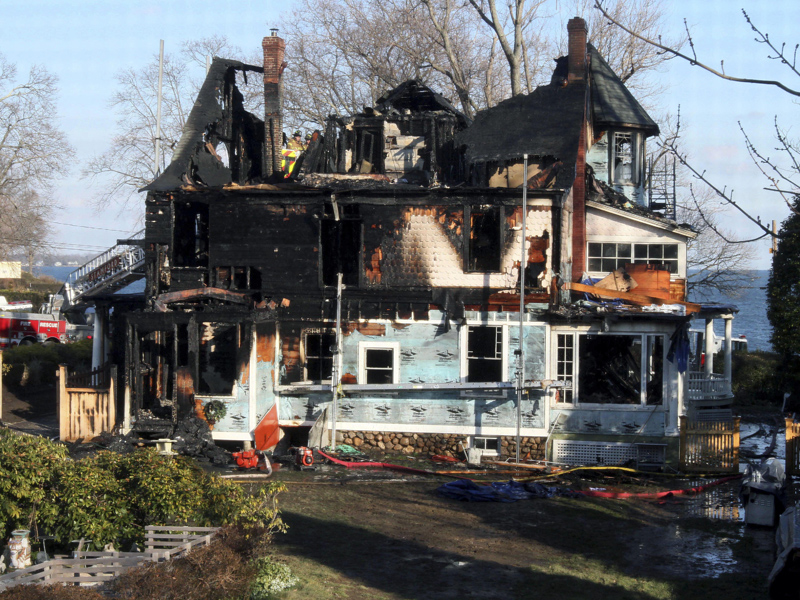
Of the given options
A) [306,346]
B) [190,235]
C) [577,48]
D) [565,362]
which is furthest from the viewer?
[577,48]

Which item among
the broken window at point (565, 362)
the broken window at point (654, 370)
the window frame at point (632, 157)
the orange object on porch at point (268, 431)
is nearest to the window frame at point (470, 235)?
the broken window at point (565, 362)

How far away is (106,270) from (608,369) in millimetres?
17938

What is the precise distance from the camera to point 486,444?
20.1 m

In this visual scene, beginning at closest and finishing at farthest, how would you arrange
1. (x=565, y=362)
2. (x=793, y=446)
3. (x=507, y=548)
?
(x=507, y=548) < (x=793, y=446) < (x=565, y=362)

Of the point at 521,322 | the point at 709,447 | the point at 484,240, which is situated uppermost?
the point at 484,240

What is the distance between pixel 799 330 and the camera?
25.2 m

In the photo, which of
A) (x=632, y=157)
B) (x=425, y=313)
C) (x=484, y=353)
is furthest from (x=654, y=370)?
(x=632, y=157)

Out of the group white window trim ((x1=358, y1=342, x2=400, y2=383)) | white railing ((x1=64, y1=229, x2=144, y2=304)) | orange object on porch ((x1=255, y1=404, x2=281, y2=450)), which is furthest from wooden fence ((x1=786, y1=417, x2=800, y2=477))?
white railing ((x1=64, y1=229, x2=144, y2=304))

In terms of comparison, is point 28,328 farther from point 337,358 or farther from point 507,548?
point 507,548

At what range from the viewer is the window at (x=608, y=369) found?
19609 mm

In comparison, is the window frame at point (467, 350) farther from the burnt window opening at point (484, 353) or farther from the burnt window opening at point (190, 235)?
the burnt window opening at point (190, 235)

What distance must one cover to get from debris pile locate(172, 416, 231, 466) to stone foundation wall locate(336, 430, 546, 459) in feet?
10.4

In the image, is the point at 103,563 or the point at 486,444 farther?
the point at 486,444

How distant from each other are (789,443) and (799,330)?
8.62 meters
